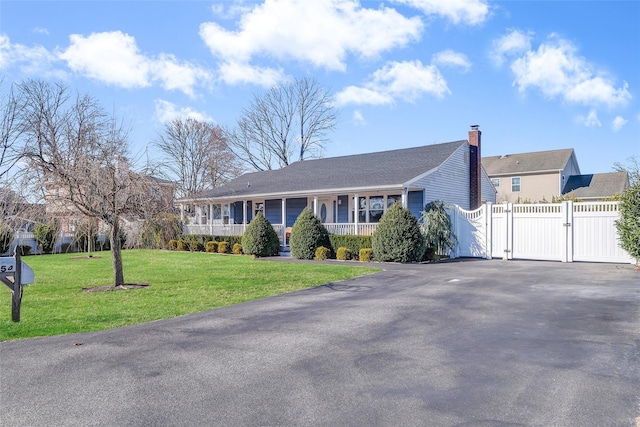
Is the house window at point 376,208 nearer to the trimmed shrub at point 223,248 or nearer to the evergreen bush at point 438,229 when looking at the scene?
the evergreen bush at point 438,229

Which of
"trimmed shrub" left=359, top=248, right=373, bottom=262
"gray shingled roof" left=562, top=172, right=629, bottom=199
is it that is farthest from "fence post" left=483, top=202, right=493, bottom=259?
"gray shingled roof" left=562, top=172, right=629, bottom=199

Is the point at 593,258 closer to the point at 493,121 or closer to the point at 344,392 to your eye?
the point at 493,121

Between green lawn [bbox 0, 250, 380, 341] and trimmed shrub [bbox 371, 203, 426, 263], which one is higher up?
trimmed shrub [bbox 371, 203, 426, 263]

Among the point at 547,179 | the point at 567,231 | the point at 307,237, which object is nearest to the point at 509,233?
the point at 567,231

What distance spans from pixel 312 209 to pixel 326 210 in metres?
0.87

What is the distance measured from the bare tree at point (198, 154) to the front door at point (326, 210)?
24.5 metres

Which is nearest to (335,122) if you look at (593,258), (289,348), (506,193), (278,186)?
(506,193)

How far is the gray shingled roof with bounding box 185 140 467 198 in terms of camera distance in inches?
826

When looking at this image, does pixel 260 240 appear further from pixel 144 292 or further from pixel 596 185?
pixel 596 185

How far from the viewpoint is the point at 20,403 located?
3.89 m

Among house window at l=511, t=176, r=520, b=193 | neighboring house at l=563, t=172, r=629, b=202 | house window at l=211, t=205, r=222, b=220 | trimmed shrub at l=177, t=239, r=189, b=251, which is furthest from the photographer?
house window at l=511, t=176, r=520, b=193

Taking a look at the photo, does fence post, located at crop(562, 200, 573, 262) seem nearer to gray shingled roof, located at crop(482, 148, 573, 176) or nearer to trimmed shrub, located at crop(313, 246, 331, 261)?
trimmed shrub, located at crop(313, 246, 331, 261)

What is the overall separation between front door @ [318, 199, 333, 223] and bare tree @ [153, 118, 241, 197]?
2450cm

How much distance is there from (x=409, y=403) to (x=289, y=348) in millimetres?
2130
